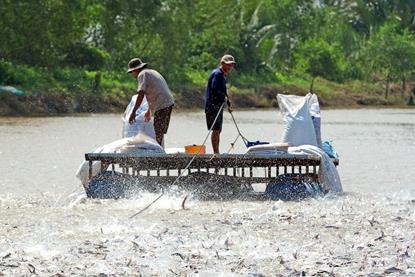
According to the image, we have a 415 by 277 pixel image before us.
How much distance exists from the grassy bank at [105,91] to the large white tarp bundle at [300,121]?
26.7 meters

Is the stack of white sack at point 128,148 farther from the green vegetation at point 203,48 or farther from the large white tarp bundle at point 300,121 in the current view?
the green vegetation at point 203,48

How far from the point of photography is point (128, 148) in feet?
46.8

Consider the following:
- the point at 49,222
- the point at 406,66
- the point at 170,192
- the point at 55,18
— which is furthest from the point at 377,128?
the point at 406,66

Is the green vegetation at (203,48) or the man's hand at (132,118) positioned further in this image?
the green vegetation at (203,48)

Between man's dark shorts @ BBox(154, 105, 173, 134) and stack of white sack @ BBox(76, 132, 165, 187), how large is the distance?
25.9 inches

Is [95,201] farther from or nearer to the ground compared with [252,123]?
farther from the ground

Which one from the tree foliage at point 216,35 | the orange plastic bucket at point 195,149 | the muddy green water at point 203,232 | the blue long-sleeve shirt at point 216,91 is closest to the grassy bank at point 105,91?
the tree foliage at point 216,35

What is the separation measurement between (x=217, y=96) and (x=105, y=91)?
110 ft

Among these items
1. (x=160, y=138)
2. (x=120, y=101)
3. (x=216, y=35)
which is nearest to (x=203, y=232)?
(x=160, y=138)

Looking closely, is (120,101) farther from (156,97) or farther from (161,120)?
(156,97)

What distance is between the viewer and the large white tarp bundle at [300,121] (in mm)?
14805

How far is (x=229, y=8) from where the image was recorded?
64500 mm

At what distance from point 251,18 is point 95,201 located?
175ft

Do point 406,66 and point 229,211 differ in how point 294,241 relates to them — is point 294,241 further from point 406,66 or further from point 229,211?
point 406,66
